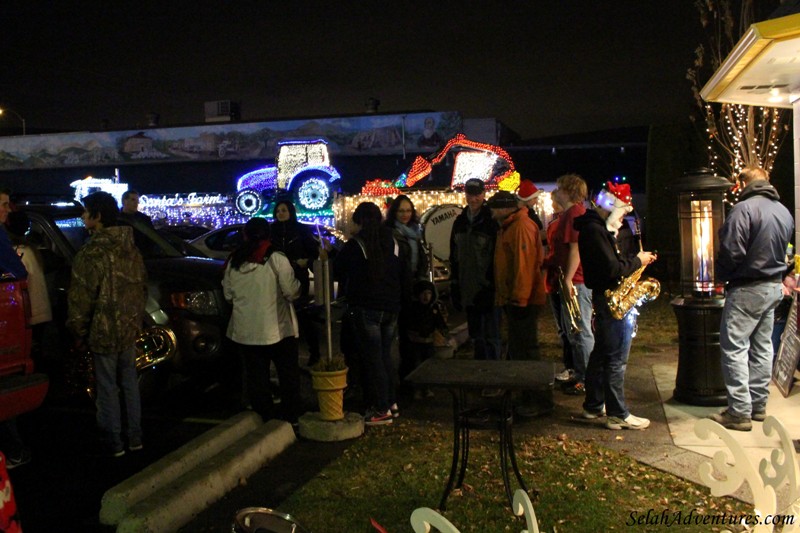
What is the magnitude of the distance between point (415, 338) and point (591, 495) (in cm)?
308

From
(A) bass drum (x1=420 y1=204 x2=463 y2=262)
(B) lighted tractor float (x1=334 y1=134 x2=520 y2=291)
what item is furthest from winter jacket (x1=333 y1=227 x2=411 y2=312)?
(B) lighted tractor float (x1=334 y1=134 x2=520 y2=291)

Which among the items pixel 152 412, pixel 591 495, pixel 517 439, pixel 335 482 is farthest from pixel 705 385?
pixel 152 412

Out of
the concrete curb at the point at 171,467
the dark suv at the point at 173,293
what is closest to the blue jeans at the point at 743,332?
the concrete curb at the point at 171,467

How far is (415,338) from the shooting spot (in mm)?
7859

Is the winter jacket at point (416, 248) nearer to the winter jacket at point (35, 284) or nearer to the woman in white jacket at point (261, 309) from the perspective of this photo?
the woman in white jacket at point (261, 309)

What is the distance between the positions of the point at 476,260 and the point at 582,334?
1218 millimetres

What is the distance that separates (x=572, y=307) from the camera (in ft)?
24.2

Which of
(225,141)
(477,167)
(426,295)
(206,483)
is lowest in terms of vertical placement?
(206,483)

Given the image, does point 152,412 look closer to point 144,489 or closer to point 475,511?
point 144,489

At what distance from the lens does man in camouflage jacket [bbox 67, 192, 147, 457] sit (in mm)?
5938

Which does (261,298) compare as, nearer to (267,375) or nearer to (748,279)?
(267,375)

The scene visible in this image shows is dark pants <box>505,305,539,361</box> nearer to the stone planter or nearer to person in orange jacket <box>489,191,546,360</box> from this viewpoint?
person in orange jacket <box>489,191,546,360</box>

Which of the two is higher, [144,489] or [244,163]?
[244,163]

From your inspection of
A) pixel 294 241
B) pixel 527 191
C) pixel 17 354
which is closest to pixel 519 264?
pixel 527 191
